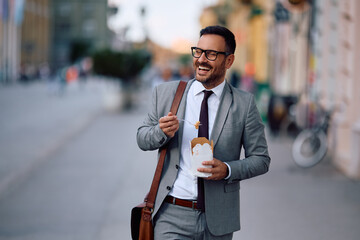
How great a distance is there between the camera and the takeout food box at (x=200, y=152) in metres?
2.68

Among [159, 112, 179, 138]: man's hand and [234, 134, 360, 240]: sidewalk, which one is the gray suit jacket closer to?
[159, 112, 179, 138]: man's hand

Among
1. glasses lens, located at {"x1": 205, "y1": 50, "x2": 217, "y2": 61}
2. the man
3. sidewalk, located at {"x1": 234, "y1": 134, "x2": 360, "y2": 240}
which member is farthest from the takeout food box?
sidewalk, located at {"x1": 234, "y1": 134, "x2": 360, "y2": 240}

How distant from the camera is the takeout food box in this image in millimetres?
2678

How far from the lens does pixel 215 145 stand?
9.43 feet

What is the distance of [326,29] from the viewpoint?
11641 mm

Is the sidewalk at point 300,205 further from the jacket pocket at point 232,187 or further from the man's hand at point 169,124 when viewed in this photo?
the man's hand at point 169,124

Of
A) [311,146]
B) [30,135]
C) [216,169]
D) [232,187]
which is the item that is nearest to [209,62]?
[216,169]

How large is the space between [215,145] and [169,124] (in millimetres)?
304

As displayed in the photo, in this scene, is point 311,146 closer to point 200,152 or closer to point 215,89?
point 215,89

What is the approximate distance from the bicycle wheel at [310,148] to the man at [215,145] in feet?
20.3

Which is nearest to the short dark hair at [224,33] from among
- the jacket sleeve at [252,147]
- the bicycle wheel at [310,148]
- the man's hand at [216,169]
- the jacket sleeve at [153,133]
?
the jacket sleeve at [252,147]

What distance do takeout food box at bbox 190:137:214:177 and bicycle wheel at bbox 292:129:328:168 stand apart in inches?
257

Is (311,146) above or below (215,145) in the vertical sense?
below

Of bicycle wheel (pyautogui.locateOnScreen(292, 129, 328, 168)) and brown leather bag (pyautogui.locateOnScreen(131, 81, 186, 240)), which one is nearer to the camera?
brown leather bag (pyautogui.locateOnScreen(131, 81, 186, 240))
